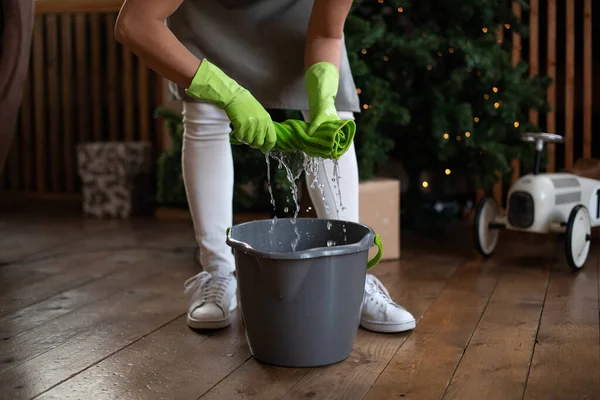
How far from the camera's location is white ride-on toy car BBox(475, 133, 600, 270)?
2.03 m

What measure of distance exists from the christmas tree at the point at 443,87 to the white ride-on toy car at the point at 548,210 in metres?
0.22

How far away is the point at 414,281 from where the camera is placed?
187 cm

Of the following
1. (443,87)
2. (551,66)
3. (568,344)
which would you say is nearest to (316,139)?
(568,344)

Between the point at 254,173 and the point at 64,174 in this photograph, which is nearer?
the point at 254,173

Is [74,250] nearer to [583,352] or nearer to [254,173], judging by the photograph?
[254,173]

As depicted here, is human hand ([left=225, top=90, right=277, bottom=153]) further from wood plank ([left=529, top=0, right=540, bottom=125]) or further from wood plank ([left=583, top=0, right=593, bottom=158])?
wood plank ([left=583, top=0, right=593, bottom=158])

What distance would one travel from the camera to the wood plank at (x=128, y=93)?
3588 mm

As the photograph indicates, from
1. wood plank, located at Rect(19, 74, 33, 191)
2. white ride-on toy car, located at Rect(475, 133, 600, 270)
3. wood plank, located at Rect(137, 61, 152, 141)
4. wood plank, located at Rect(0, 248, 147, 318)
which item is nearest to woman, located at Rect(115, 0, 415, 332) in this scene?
wood plank, located at Rect(0, 248, 147, 318)

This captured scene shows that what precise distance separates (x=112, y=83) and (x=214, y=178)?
2.36 m

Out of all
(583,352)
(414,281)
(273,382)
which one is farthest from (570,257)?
(273,382)

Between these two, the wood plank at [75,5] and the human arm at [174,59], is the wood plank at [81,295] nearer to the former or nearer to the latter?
the human arm at [174,59]

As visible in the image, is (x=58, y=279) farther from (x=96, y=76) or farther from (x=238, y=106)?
(x=96, y=76)

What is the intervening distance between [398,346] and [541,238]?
1.32m

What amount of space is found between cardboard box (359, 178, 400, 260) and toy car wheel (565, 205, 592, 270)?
47 centimetres
